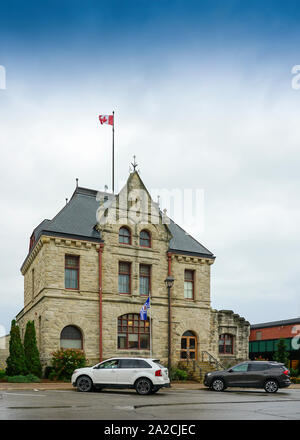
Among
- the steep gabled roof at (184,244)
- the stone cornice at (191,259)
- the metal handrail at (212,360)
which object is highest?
Result: the steep gabled roof at (184,244)

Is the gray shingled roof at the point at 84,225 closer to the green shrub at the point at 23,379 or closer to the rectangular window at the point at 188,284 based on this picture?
the rectangular window at the point at 188,284

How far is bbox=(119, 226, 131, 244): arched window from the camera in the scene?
35031 millimetres

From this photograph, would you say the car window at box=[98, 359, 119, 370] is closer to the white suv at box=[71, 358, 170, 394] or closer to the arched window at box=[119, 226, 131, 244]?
the white suv at box=[71, 358, 170, 394]

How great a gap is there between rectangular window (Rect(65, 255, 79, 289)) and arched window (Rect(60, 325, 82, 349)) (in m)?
2.55

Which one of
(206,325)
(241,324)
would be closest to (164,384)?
(206,325)

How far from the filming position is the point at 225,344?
38656 millimetres

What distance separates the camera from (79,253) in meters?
32.9

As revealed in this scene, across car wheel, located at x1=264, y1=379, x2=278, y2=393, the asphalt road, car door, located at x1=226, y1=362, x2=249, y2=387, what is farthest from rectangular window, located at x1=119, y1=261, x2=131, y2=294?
the asphalt road

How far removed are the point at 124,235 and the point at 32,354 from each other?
969 centimetres

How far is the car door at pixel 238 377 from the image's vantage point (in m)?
24.0

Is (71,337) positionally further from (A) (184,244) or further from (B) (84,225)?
(A) (184,244)

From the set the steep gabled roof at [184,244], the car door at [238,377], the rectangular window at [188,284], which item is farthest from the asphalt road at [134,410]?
the steep gabled roof at [184,244]

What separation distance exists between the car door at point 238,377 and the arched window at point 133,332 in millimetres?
10827

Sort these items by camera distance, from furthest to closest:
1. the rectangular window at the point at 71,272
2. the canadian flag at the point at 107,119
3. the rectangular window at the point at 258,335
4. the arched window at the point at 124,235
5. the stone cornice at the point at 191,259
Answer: the rectangular window at the point at 258,335 < the canadian flag at the point at 107,119 < the stone cornice at the point at 191,259 < the arched window at the point at 124,235 < the rectangular window at the point at 71,272
